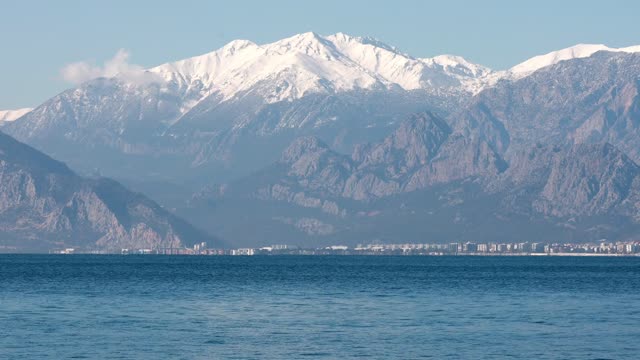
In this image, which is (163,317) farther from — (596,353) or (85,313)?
(596,353)

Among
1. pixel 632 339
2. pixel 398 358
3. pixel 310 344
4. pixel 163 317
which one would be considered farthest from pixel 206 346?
pixel 632 339

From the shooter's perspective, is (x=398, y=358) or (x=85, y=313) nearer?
(x=398, y=358)

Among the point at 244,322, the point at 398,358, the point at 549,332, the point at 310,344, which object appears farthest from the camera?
the point at 244,322

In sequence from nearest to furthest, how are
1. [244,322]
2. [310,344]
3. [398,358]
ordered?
[398,358] → [310,344] → [244,322]

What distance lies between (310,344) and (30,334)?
31533 millimetres

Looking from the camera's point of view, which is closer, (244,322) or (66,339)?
(66,339)

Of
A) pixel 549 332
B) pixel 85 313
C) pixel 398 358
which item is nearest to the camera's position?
pixel 398 358

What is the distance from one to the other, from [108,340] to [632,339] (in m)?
56.7

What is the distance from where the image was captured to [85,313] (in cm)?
19150

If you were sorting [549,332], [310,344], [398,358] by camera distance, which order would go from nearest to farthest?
[398,358] → [310,344] → [549,332]

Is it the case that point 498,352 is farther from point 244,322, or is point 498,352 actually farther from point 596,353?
point 244,322

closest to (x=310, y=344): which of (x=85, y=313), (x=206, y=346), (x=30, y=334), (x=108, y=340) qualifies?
(x=206, y=346)

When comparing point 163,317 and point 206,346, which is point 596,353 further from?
point 163,317

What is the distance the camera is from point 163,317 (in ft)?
608
